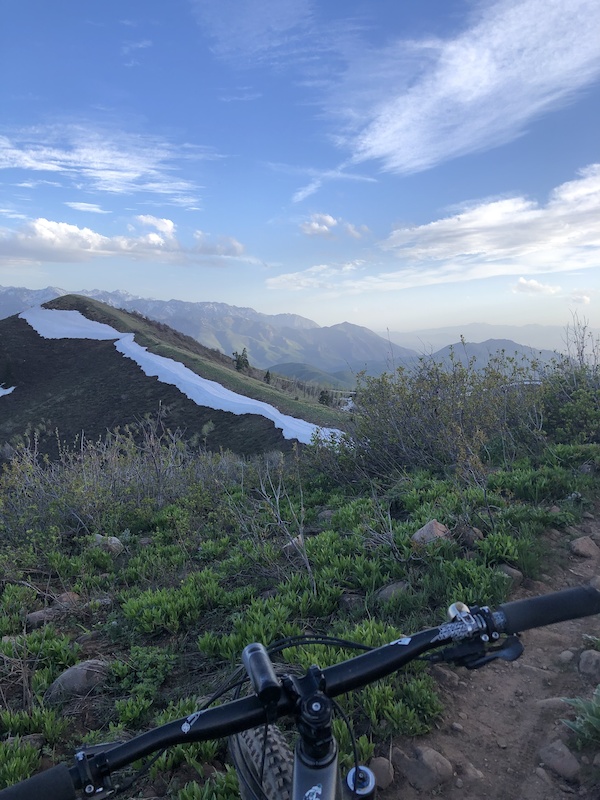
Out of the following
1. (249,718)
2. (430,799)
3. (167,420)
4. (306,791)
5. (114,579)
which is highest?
(249,718)

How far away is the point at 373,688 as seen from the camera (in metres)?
3.21

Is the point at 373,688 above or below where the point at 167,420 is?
above

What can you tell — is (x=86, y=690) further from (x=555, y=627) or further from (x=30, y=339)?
(x=30, y=339)

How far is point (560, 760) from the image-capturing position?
8.89ft

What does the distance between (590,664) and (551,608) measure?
226 centimetres

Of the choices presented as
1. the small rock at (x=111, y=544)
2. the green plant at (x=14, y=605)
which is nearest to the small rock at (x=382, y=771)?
the green plant at (x=14, y=605)

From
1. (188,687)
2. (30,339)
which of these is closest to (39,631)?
(188,687)

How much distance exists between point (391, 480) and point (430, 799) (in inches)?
213

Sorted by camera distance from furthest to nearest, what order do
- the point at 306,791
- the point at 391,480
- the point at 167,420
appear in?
1. the point at 167,420
2. the point at 391,480
3. the point at 306,791

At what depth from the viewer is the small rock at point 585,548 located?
4.88 meters

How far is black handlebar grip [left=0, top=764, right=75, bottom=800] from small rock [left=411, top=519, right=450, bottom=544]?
4.17m

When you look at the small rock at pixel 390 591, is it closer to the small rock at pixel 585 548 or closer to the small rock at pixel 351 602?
the small rock at pixel 351 602

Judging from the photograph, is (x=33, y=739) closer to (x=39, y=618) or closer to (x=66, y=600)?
(x=39, y=618)

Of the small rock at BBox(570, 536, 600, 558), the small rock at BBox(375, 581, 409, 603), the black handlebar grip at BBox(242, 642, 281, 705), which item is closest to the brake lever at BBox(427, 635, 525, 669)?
the black handlebar grip at BBox(242, 642, 281, 705)
